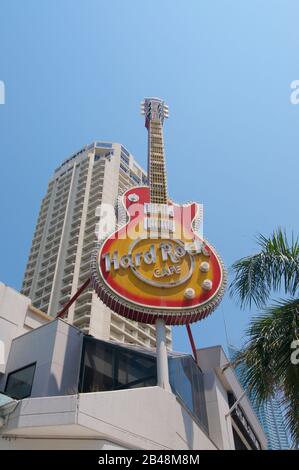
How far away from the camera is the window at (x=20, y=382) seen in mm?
15297

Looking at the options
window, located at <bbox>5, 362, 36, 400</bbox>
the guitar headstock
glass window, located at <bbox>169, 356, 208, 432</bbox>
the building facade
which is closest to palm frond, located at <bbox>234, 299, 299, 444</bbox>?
the building facade

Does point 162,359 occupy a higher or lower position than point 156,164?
lower

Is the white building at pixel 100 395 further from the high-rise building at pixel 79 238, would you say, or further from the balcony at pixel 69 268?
the balcony at pixel 69 268

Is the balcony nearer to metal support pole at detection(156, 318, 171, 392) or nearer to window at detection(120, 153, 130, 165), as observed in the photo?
window at detection(120, 153, 130, 165)

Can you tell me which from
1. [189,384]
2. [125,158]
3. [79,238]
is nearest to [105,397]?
[189,384]

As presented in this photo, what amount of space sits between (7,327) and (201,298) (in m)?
8.58

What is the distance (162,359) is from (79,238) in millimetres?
70513

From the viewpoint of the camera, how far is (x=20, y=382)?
52.0ft

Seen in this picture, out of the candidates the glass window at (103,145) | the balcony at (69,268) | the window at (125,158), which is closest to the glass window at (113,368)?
the balcony at (69,268)

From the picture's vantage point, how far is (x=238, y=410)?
966 inches

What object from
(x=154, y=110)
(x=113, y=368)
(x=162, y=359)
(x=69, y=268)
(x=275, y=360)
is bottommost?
(x=275, y=360)

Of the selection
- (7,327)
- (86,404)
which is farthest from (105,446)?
(7,327)

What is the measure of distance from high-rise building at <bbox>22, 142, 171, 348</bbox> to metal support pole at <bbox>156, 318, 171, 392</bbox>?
51.2 meters

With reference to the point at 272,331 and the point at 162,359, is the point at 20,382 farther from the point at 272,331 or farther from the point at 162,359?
the point at 272,331
